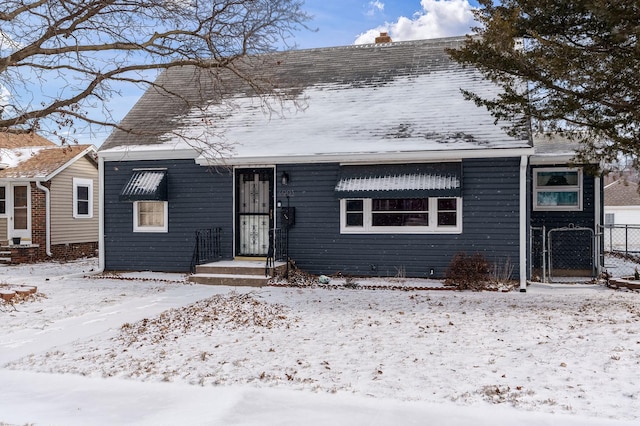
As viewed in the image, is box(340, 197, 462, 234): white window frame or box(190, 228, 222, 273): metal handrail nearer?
box(340, 197, 462, 234): white window frame

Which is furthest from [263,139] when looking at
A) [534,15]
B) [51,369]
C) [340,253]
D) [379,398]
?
[379,398]

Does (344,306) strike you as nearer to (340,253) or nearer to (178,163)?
(340,253)

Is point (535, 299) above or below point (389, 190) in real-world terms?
below

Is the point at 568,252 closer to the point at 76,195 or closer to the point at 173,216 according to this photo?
the point at 173,216

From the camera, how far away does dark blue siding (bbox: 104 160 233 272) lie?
12.9 m

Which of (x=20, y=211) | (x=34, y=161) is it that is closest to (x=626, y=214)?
(x=34, y=161)

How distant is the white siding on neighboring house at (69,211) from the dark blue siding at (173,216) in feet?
18.7

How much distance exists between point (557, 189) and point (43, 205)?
15.8m

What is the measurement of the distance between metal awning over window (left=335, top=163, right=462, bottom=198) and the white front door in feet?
40.1

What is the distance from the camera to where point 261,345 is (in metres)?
6.28

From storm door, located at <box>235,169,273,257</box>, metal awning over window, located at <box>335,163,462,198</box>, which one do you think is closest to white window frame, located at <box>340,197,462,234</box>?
metal awning over window, located at <box>335,163,462,198</box>

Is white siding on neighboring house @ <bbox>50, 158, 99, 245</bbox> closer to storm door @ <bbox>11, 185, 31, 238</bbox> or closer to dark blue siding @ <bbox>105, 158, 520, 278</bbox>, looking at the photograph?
storm door @ <bbox>11, 185, 31, 238</bbox>

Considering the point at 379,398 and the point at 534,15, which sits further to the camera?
the point at 534,15

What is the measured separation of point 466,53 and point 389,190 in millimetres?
3212
